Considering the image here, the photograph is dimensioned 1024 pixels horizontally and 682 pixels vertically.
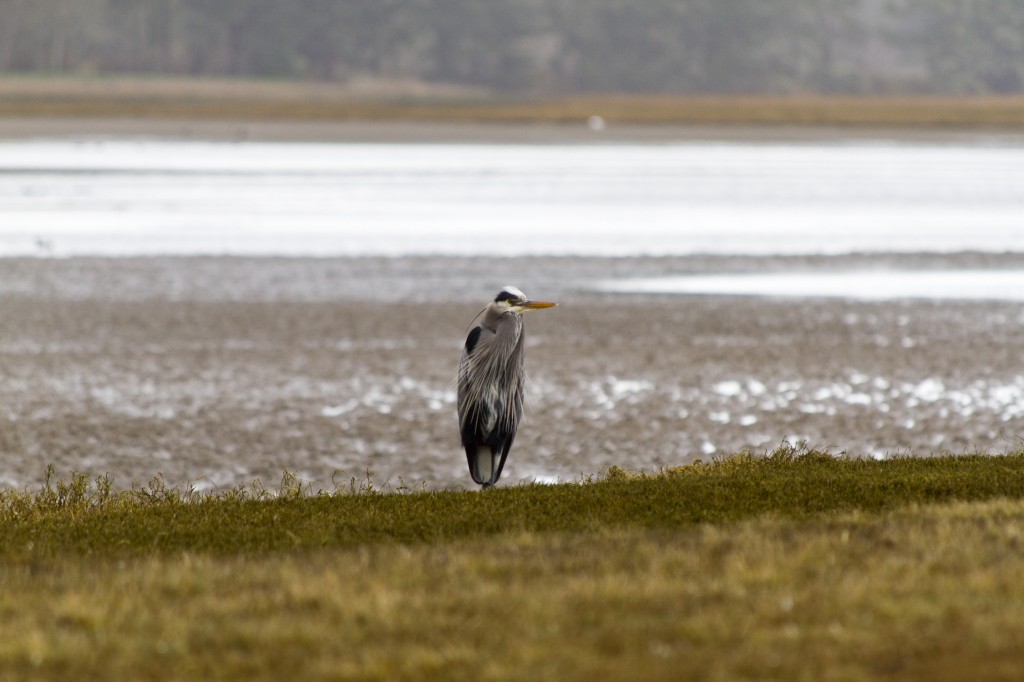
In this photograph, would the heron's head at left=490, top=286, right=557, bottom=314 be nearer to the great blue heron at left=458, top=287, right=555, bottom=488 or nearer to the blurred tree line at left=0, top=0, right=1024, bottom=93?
the great blue heron at left=458, top=287, right=555, bottom=488

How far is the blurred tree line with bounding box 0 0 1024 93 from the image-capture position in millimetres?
130625

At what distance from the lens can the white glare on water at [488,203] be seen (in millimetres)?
28047

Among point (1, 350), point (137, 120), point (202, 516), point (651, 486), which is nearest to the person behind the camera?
point (202, 516)

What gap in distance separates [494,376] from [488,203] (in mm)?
28659

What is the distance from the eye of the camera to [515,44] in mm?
134750

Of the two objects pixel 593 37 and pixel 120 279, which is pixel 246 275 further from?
pixel 593 37

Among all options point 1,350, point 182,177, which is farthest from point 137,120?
point 1,350

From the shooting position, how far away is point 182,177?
4553cm

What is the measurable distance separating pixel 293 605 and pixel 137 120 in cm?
8248

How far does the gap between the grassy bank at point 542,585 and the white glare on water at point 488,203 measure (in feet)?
61.1

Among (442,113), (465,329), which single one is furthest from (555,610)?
(442,113)

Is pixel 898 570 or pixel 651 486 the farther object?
pixel 651 486

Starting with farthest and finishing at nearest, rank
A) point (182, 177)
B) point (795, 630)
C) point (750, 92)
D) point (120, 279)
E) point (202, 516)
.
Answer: point (750, 92)
point (182, 177)
point (120, 279)
point (202, 516)
point (795, 630)

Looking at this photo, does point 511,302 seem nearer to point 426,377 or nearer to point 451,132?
point 426,377
